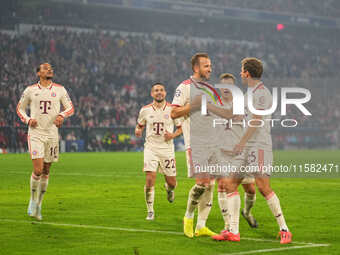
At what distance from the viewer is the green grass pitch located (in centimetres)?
842

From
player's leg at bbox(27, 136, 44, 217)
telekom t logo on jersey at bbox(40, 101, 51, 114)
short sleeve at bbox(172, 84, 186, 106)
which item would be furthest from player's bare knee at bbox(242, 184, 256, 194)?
telekom t logo on jersey at bbox(40, 101, 51, 114)

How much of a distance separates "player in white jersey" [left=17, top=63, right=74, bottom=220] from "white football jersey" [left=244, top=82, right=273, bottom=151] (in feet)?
13.9

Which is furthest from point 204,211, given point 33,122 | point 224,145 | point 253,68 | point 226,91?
point 33,122

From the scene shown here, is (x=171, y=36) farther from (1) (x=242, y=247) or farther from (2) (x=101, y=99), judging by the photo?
(1) (x=242, y=247)

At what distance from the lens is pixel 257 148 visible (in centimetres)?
860

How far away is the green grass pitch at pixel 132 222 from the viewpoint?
8.42m

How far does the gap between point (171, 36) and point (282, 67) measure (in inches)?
390

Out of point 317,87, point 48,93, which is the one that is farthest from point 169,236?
point 317,87

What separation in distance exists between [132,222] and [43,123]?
239 centimetres

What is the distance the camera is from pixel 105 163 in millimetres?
28312

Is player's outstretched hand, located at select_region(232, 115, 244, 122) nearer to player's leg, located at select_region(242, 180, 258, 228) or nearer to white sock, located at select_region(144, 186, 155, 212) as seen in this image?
player's leg, located at select_region(242, 180, 258, 228)

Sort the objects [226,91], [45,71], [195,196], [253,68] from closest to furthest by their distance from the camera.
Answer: [253,68]
[195,196]
[226,91]
[45,71]

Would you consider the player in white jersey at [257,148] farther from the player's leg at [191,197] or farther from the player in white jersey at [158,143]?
the player in white jersey at [158,143]

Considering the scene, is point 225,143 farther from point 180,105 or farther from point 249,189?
point 249,189
